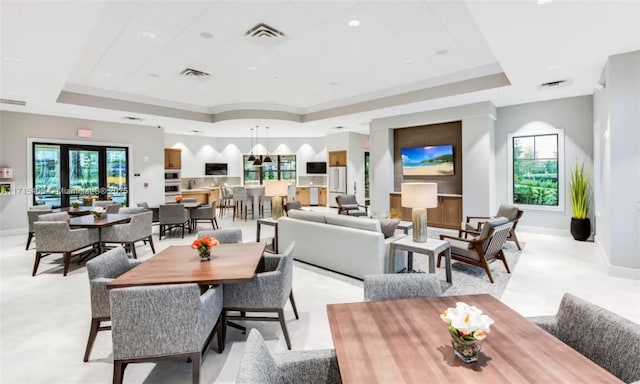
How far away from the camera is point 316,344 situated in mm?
2635

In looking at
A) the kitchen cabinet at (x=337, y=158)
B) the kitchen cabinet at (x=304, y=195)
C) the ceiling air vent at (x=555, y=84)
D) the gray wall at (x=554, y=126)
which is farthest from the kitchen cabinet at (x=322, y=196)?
the ceiling air vent at (x=555, y=84)

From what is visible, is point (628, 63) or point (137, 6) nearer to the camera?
point (137, 6)

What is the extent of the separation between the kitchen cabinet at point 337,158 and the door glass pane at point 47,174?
8.23 m

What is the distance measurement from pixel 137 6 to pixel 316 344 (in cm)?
393

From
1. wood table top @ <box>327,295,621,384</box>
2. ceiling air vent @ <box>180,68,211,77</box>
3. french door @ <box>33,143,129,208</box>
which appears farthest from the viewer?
french door @ <box>33,143,129,208</box>

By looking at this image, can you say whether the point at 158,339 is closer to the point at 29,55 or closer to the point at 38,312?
the point at 38,312

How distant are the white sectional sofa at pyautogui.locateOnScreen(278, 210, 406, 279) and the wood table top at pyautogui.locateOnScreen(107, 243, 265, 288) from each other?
1.41m

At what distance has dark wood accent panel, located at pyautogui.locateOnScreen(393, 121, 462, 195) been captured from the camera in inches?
296

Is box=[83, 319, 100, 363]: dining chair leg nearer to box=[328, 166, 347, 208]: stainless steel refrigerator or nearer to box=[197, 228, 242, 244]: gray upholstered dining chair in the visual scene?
box=[197, 228, 242, 244]: gray upholstered dining chair

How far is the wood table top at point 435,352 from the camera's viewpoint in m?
1.11

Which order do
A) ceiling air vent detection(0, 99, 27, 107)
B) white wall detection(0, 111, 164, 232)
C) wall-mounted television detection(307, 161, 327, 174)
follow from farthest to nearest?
wall-mounted television detection(307, 161, 327, 174) → white wall detection(0, 111, 164, 232) → ceiling air vent detection(0, 99, 27, 107)

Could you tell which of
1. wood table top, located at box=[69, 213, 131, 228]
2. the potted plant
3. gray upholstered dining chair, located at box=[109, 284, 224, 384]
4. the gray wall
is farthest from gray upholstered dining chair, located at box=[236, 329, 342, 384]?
the gray wall

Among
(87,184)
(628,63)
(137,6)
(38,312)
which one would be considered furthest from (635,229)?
(87,184)

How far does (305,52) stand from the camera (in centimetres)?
474
